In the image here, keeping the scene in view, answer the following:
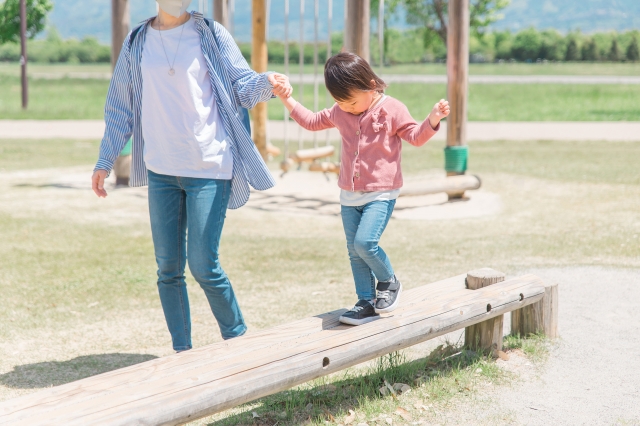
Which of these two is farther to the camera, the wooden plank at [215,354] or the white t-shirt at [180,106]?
the white t-shirt at [180,106]

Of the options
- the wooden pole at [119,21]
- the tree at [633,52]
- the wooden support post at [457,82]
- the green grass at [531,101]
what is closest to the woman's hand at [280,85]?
the wooden support post at [457,82]

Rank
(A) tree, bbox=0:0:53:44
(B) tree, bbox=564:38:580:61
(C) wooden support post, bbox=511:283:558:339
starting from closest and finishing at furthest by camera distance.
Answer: (C) wooden support post, bbox=511:283:558:339 → (A) tree, bbox=0:0:53:44 → (B) tree, bbox=564:38:580:61

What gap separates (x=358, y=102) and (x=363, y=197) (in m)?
0.43

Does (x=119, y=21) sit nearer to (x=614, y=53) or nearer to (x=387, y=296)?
(x=387, y=296)

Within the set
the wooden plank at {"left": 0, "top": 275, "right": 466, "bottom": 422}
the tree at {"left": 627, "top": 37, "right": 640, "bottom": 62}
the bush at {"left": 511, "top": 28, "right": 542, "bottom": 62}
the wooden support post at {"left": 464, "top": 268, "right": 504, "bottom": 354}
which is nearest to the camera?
the wooden plank at {"left": 0, "top": 275, "right": 466, "bottom": 422}

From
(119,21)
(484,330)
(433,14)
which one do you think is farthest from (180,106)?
(433,14)

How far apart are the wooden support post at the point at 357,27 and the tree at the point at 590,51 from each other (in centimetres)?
6371

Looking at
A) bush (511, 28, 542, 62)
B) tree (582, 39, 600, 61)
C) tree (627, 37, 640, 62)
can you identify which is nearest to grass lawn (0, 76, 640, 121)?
tree (627, 37, 640, 62)

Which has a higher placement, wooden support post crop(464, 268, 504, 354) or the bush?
the bush

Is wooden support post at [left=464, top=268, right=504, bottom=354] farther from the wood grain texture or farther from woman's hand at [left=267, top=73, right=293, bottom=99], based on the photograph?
the wood grain texture

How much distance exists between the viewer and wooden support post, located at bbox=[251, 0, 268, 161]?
10.8m

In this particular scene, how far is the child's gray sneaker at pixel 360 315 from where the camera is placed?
12.4 ft

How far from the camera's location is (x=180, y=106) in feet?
12.2

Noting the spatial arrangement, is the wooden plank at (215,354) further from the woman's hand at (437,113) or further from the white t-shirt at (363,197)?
the woman's hand at (437,113)
